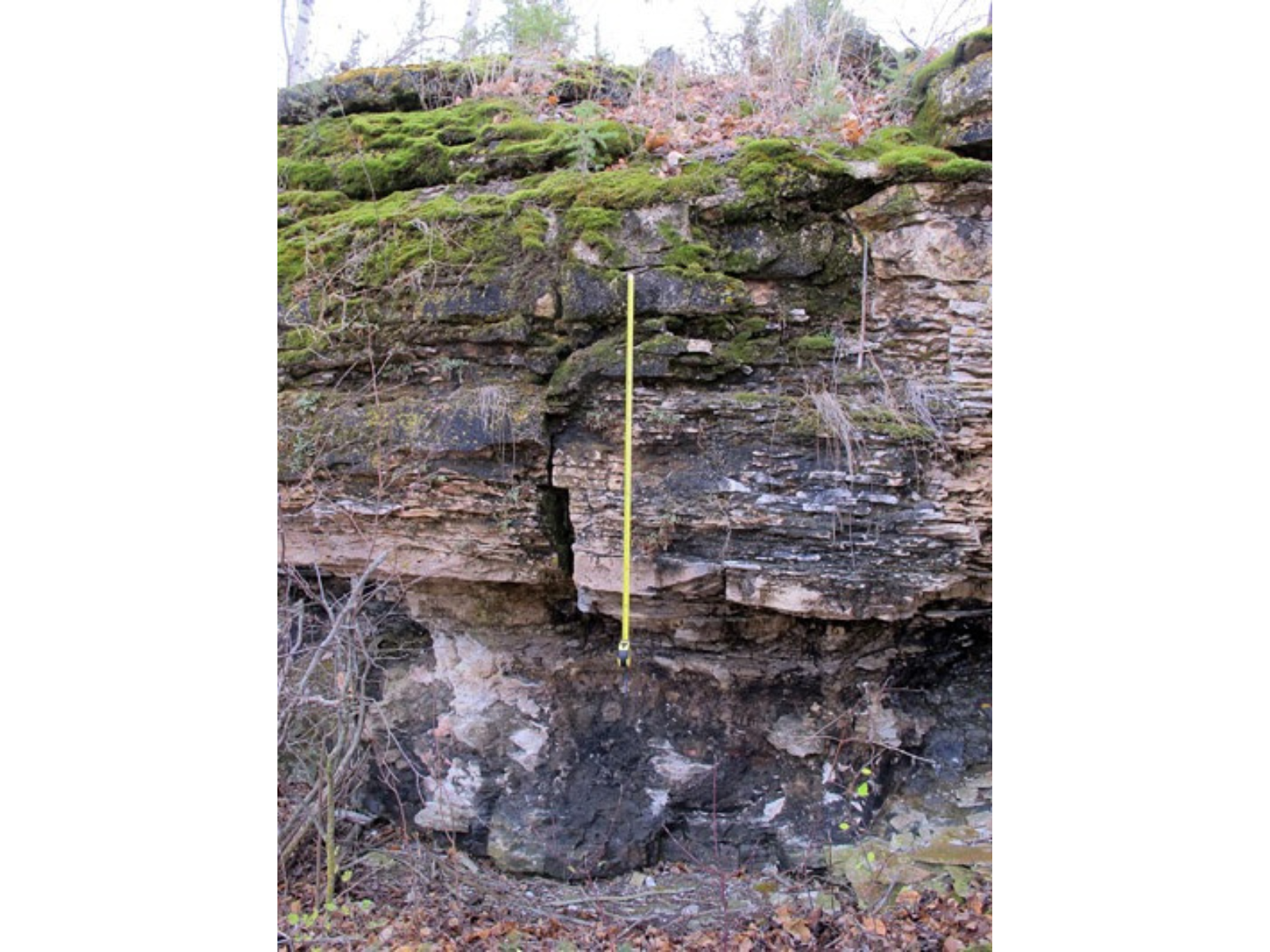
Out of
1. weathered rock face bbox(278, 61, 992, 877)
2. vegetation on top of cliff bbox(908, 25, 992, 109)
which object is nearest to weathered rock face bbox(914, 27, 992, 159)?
vegetation on top of cliff bbox(908, 25, 992, 109)

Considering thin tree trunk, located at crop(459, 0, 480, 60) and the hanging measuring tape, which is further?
thin tree trunk, located at crop(459, 0, 480, 60)

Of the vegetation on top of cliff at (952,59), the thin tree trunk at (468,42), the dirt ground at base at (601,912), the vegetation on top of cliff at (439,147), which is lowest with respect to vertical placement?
the dirt ground at base at (601,912)

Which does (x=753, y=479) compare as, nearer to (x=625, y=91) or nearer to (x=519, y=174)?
(x=519, y=174)

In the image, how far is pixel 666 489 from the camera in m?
3.86

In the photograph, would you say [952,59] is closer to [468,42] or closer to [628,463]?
[628,463]

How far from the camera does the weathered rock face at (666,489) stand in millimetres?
3805

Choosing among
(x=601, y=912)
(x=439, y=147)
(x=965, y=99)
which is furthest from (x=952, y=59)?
(x=601, y=912)

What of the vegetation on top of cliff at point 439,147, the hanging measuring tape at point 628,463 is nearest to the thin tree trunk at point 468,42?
the vegetation on top of cliff at point 439,147

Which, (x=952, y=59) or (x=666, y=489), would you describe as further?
(x=952, y=59)

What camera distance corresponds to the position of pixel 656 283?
3852mm

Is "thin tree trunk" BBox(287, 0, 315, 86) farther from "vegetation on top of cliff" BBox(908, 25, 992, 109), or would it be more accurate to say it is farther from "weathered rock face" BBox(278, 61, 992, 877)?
"vegetation on top of cliff" BBox(908, 25, 992, 109)

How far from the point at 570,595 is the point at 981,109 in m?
3.65

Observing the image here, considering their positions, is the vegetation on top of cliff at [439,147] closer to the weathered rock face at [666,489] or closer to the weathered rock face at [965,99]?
the weathered rock face at [666,489]

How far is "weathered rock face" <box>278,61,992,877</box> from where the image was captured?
12.5 feet
